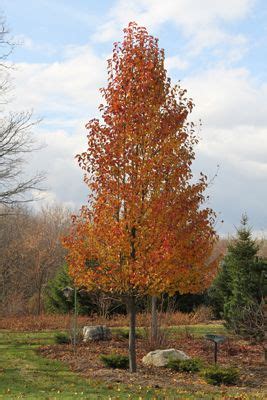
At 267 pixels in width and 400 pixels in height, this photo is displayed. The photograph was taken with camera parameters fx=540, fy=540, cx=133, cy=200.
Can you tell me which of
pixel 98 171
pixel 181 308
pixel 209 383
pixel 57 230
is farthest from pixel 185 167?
pixel 57 230

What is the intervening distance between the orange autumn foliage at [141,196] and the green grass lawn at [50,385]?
214 cm

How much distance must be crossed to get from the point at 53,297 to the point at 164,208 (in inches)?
665

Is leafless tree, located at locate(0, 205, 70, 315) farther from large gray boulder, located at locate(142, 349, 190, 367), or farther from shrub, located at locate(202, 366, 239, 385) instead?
shrub, located at locate(202, 366, 239, 385)

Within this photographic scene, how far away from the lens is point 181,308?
2727 cm

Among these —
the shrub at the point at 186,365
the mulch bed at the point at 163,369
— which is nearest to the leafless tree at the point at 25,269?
the mulch bed at the point at 163,369

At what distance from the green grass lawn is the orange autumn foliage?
2136mm

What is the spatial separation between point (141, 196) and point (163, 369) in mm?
4660

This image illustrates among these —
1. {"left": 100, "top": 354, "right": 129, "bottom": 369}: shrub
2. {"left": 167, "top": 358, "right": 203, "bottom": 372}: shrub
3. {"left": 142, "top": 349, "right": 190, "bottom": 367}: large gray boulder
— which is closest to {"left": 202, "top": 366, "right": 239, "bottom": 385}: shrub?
{"left": 167, "top": 358, "right": 203, "bottom": 372}: shrub

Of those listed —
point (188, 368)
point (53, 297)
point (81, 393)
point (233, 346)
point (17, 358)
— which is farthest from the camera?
point (53, 297)

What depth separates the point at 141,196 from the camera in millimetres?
11586

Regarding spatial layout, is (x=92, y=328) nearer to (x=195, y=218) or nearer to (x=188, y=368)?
(x=188, y=368)

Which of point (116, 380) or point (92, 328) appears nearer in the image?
point (116, 380)

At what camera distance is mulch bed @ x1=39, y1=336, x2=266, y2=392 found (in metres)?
11.7

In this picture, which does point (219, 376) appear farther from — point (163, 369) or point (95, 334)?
point (95, 334)
